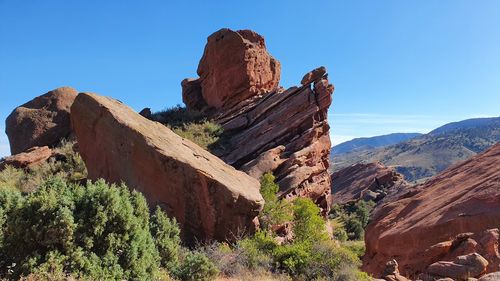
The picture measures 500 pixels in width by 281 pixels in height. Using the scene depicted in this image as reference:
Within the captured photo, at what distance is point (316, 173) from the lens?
26078mm

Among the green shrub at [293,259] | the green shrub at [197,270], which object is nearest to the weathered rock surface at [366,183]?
the green shrub at [293,259]

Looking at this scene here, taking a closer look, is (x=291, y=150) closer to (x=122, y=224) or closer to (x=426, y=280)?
(x=426, y=280)

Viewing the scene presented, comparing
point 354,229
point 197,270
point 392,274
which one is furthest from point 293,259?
point 354,229

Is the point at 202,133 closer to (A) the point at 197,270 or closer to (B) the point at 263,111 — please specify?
(B) the point at 263,111

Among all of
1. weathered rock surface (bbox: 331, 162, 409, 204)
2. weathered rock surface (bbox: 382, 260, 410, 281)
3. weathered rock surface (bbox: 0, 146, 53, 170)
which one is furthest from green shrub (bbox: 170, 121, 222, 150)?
weathered rock surface (bbox: 331, 162, 409, 204)

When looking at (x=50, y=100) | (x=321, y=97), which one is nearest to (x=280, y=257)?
(x=321, y=97)

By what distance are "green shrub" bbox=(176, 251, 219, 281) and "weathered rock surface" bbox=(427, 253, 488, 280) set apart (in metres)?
7.04

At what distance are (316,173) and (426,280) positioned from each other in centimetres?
1411

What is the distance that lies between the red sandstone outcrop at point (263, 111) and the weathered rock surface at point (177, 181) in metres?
7.76

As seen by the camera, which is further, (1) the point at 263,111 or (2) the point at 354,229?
(2) the point at 354,229

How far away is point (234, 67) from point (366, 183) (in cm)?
4083

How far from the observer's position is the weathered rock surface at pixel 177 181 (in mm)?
13891

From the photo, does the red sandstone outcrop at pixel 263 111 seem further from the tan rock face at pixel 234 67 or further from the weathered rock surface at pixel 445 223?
the weathered rock surface at pixel 445 223

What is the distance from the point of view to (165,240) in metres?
11.0
